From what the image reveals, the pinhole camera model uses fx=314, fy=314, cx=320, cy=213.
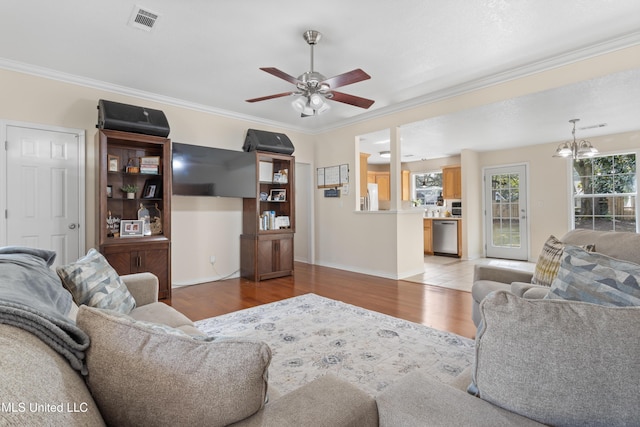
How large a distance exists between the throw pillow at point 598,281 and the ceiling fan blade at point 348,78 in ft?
6.68

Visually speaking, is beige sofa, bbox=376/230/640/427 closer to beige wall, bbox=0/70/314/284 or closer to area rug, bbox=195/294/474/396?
area rug, bbox=195/294/474/396

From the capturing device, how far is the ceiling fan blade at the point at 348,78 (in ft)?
Answer: 8.51

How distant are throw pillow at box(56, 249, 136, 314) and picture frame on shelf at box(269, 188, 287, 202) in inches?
132

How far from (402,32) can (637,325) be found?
2.79 m

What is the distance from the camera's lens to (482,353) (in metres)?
0.81

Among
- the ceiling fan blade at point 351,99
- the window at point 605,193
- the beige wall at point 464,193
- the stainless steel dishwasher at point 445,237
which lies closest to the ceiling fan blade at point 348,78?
the ceiling fan blade at point 351,99

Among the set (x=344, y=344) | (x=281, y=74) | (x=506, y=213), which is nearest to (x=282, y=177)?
(x=281, y=74)

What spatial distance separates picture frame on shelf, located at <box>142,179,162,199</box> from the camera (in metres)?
4.00

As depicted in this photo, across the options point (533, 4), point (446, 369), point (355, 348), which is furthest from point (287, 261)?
point (533, 4)

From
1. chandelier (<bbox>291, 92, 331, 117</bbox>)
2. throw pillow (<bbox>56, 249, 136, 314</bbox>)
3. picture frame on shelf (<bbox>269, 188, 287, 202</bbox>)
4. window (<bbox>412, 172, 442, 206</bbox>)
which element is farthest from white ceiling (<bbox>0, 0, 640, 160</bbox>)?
window (<bbox>412, 172, 442, 206</bbox>)

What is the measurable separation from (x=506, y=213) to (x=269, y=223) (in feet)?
17.5

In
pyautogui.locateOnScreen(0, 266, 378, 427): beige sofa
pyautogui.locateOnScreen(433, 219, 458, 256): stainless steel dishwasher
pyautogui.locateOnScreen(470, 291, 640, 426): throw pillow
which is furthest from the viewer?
pyautogui.locateOnScreen(433, 219, 458, 256): stainless steel dishwasher

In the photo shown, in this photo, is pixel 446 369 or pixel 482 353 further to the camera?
pixel 446 369

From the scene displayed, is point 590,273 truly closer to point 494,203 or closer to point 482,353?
point 482,353
